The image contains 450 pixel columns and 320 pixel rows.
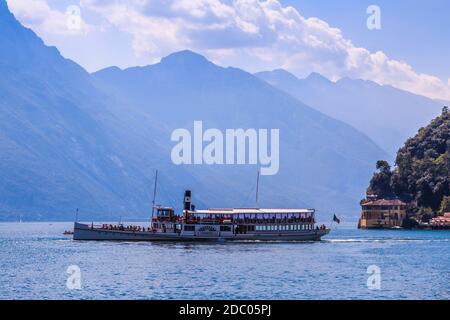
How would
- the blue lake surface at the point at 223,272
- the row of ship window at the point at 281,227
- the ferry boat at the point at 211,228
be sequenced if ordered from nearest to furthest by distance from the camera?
the blue lake surface at the point at 223,272, the ferry boat at the point at 211,228, the row of ship window at the point at 281,227

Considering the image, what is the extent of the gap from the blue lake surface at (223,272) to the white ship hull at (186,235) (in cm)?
894

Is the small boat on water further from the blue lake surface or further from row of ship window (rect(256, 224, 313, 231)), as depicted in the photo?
the blue lake surface

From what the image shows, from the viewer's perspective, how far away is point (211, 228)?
140500mm

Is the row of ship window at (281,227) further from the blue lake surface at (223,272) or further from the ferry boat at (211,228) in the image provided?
the blue lake surface at (223,272)

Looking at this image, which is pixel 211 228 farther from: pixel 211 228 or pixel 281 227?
pixel 281 227

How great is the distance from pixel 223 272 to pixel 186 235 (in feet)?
179

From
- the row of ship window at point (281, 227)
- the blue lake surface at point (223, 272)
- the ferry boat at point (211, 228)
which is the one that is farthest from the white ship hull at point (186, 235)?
the blue lake surface at point (223, 272)

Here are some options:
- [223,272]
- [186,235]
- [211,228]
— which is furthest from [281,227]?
[223,272]

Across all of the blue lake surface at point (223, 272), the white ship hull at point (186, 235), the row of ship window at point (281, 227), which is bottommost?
the blue lake surface at point (223, 272)

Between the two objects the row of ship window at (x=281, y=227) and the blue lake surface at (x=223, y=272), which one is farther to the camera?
the row of ship window at (x=281, y=227)

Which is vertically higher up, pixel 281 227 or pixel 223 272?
pixel 281 227

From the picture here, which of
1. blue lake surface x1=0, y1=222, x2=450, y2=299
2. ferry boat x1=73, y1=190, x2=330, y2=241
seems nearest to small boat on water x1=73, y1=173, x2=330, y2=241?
ferry boat x1=73, y1=190, x2=330, y2=241

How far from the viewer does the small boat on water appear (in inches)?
5492

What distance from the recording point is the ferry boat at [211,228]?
5492 inches
